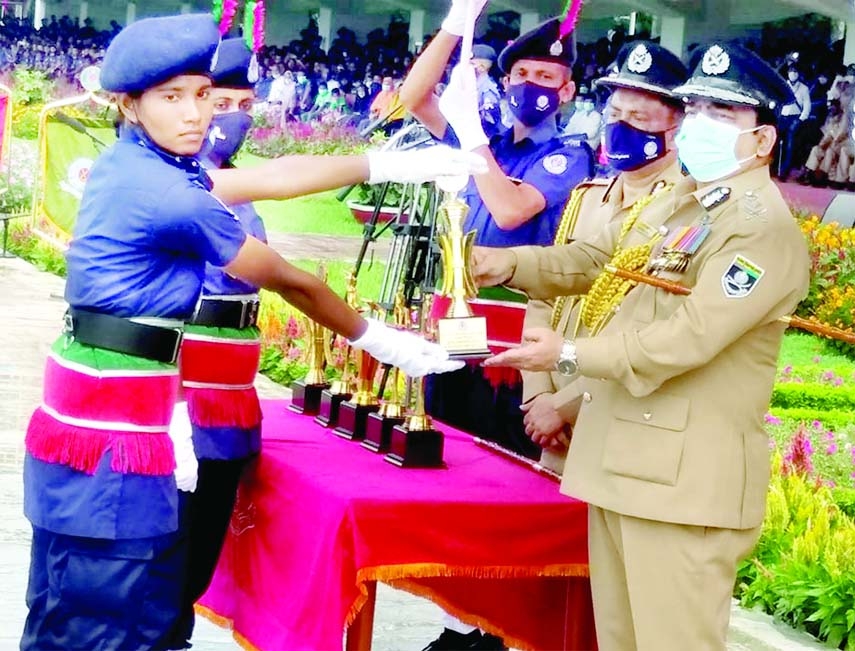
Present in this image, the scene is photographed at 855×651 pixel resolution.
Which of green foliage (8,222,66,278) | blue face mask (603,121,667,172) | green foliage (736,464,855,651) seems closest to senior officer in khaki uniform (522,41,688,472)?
blue face mask (603,121,667,172)

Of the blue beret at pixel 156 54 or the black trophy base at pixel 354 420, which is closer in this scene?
the blue beret at pixel 156 54

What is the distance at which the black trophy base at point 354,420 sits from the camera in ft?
11.8

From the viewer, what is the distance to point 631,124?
341cm

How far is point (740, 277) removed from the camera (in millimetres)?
2688

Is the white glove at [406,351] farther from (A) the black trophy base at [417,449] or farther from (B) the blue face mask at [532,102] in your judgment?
(B) the blue face mask at [532,102]

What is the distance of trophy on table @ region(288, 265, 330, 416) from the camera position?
385 centimetres

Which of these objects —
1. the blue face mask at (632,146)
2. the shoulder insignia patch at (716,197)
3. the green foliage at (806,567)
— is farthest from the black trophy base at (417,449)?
the green foliage at (806,567)

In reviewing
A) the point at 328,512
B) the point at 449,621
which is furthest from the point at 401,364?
the point at 449,621

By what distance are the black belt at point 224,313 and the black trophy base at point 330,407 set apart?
406 millimetres

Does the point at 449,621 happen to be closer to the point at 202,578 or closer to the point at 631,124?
the point at 202,578

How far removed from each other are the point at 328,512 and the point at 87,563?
506 mm

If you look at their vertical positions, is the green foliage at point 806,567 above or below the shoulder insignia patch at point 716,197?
below

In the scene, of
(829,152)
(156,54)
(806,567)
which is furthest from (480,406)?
(829,152)

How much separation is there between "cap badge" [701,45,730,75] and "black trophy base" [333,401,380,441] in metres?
1.21
